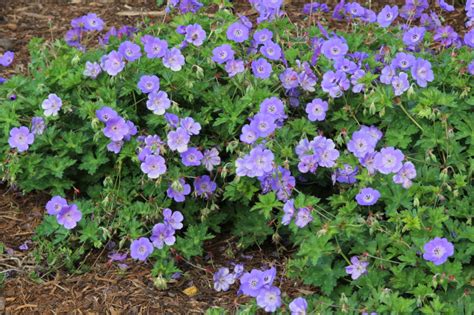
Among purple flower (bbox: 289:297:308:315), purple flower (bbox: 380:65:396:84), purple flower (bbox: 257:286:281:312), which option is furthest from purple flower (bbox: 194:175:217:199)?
purple flower (bbox: 380:65:396:84)

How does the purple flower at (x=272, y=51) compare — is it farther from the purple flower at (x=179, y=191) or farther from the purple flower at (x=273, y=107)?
the purple flower at (x=179, y=191)

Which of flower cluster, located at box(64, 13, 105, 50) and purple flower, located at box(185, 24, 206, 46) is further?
flower cluster, located at box(64, 13, 105, 50)

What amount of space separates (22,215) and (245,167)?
135cm

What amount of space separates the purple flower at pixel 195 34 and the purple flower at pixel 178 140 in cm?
57

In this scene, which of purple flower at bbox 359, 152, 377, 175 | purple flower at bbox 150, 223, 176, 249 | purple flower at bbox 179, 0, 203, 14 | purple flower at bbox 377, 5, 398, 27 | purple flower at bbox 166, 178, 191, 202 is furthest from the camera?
purple flower at bbox 179, 0, 203, 14

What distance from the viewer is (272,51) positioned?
163 inches

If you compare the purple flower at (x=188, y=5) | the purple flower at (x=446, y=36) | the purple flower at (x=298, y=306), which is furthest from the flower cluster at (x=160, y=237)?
the purple flower at (x=446, y=36)

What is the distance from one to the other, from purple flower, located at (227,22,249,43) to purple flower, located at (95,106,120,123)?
73cm

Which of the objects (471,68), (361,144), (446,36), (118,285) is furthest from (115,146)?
(446,36)

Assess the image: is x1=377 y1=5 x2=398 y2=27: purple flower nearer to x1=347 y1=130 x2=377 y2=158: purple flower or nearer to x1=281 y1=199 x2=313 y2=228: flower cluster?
x1=347 y1=130 x2=377 y2=158: purple flower

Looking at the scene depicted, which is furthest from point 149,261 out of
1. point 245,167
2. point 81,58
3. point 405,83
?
point 405,83

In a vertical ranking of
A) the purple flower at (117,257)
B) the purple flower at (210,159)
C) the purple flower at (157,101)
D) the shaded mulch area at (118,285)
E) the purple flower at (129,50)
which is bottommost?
the shaded mulch area at (118,285)

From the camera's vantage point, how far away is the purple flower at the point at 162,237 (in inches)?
149

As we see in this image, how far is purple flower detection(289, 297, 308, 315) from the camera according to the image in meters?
3.36
